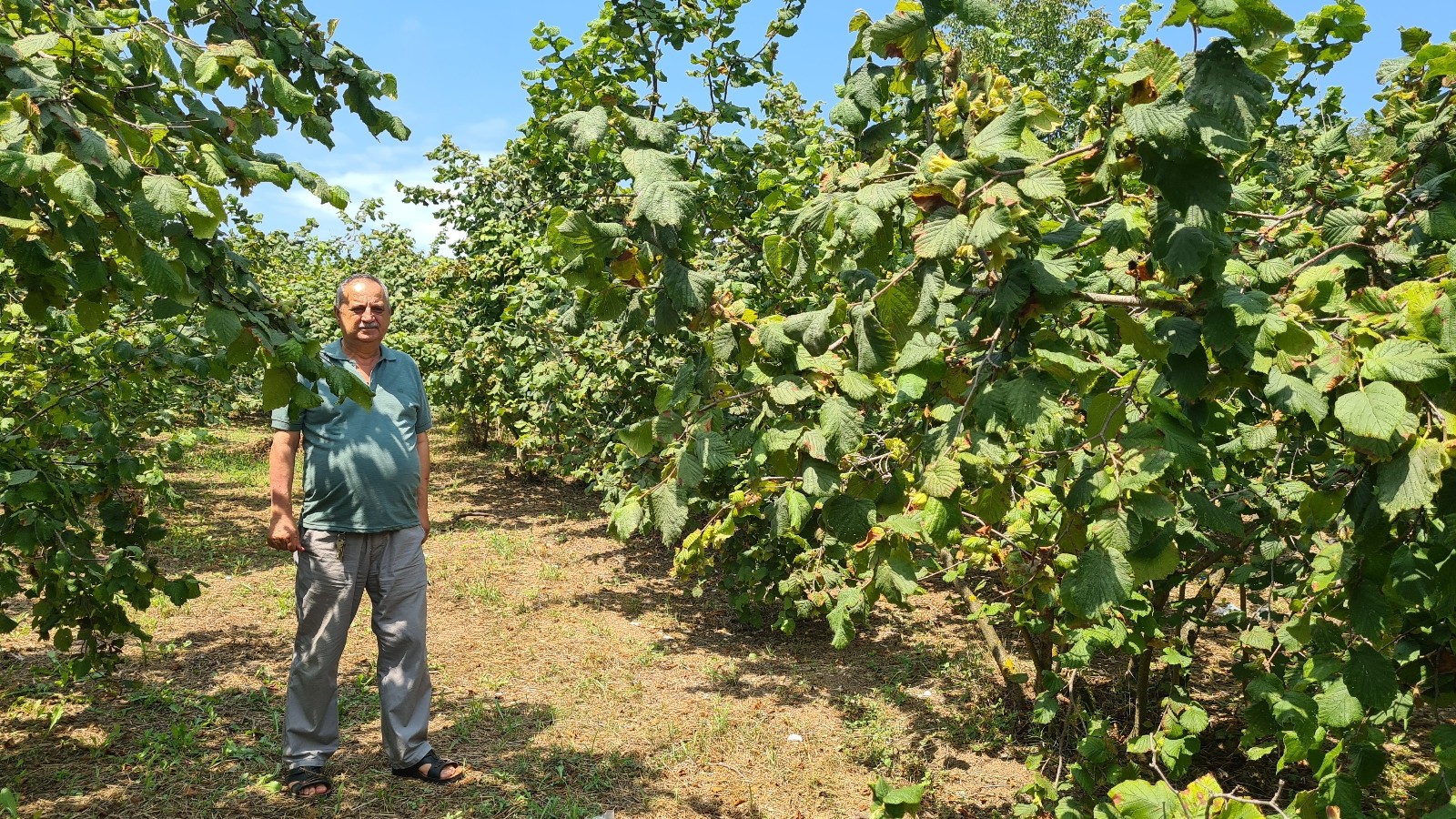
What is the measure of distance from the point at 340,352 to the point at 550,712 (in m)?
2.11

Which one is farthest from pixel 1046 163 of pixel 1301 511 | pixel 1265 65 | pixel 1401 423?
pixel 1301 511

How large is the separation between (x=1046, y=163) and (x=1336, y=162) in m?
2.75

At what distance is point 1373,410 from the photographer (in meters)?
1.40

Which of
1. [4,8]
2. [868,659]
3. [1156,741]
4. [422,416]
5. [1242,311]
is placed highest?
[4,8]

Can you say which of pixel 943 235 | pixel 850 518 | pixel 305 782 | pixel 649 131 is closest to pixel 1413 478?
pixel 943 235

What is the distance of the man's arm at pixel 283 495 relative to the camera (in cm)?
323

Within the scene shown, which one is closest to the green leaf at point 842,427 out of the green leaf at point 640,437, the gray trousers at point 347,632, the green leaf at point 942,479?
the green leaf at point 942,479

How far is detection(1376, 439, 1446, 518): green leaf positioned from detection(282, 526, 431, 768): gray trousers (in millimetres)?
2976

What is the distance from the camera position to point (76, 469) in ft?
11.8

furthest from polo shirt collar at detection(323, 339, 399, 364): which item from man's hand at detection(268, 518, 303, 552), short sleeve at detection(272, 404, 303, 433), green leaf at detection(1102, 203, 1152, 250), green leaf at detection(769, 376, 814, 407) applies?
green leaf at detection(1102, 203, 1152, 250)

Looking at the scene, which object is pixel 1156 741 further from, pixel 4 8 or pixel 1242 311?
pixel 4 8

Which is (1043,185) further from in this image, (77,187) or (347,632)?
(347,632)

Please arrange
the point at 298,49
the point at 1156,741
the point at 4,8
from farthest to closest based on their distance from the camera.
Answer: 1. the point at 1156,741
2. the point at 298,49
3. the point at 4,8

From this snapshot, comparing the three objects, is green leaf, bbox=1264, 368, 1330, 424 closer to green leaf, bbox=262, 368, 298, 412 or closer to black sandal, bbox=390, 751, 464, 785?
green leaf, bbox=262, 368, 298, 412
